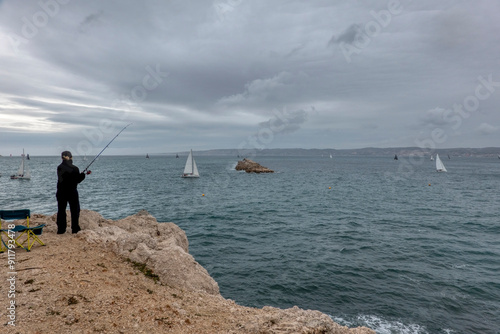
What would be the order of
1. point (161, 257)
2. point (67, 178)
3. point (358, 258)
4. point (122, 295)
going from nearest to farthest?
point (122, 295) → point (161, 257) → point (67, 178) → point (358, 258)

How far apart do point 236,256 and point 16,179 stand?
277ft

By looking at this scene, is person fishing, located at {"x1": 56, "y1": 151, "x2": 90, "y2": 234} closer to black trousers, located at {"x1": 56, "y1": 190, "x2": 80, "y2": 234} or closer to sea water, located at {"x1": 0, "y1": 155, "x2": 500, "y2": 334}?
black trousers, located at {"x1": 56, "y1": 190, "x2": 80, "y2": 234}

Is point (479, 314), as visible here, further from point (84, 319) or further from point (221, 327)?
point (84, 319)

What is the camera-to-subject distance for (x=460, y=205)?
40406mm

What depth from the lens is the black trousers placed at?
9.59m

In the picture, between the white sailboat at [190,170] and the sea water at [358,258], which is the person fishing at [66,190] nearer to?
the sea water at [358,258]

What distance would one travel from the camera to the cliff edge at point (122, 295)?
5715 millimetres

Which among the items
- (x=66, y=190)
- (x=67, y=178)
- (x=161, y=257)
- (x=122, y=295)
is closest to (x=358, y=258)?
(x=161, y=257)

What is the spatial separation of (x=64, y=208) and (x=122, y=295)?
16.5 feet

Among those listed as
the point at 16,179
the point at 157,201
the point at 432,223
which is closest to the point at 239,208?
the point at 157,201

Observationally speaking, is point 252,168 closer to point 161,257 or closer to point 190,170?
point 190,170

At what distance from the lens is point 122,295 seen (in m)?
6.61

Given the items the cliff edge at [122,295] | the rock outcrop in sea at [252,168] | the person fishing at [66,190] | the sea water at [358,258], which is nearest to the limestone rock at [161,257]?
the cliff edge at [122,295]

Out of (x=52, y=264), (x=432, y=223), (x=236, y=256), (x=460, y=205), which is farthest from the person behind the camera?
(x=460, y=205)
